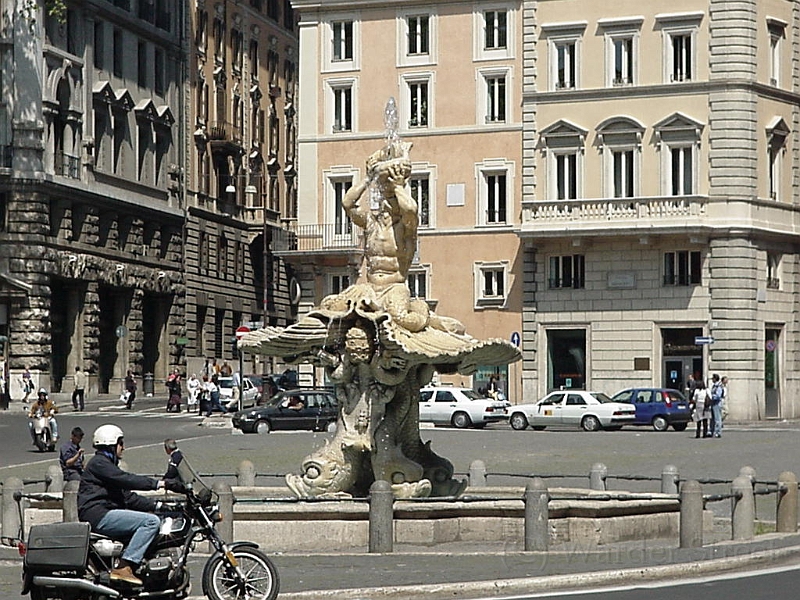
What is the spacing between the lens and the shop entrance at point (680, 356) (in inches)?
2291

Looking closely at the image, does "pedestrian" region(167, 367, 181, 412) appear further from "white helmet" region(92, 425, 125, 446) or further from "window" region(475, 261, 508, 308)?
"white helmet" region(92, 425, 125, 446)

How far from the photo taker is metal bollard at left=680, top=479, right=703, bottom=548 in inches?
784

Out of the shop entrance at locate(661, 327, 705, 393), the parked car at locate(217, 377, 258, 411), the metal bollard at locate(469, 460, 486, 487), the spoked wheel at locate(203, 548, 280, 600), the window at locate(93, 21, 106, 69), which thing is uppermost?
the window at locate(93, 21, 106, 69)

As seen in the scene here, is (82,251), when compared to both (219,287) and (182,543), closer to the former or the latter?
(219,287)

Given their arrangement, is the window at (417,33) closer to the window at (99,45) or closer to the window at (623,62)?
the window at (623,62)

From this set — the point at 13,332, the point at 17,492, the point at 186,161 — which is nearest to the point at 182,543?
the point at 17,492

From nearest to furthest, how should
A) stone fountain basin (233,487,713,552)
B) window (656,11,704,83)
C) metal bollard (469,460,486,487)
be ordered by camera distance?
stone fountain basin (233,487,713,552), metal bollard (469,460,486,487), window (656,11,704,83)

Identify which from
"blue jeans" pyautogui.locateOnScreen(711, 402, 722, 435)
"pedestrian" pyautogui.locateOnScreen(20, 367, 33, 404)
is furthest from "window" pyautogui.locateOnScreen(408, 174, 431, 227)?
"blue jeans" pyautogui.locateOnScreen(711, 402, 722, 435)

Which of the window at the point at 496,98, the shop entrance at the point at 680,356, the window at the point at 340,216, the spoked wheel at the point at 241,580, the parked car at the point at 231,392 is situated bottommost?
the spoked wheel at the point at 241,580

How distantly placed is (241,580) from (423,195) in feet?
158

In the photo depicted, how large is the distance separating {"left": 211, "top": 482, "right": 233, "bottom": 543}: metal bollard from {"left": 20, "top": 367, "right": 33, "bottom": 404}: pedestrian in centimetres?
4091

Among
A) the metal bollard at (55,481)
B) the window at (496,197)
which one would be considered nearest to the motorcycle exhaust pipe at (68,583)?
the metal bollard at (55,481)

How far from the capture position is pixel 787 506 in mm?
21953

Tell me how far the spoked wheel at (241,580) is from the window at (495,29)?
47830 mm
